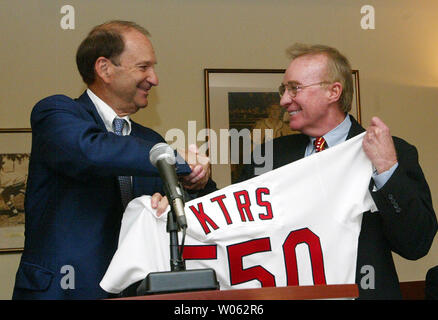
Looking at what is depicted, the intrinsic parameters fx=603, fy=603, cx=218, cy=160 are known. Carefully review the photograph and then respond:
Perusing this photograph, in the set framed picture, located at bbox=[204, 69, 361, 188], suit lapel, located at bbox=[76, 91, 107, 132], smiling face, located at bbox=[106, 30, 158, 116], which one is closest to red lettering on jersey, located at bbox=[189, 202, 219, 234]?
suit lapel, located at bbox=[76, 91, 107, 132]

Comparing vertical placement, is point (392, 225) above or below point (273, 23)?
below

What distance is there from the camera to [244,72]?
11.8ft

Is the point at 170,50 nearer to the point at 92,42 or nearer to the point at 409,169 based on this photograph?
the point at 92,42

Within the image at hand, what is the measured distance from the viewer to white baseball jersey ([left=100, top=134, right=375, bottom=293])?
1.84 m

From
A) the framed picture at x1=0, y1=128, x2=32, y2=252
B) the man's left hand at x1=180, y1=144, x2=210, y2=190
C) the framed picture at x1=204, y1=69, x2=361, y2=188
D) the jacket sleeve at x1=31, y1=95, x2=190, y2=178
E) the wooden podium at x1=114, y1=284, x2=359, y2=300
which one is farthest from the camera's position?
the framed picture at x1=204, y1=69, x2=361, y2=188

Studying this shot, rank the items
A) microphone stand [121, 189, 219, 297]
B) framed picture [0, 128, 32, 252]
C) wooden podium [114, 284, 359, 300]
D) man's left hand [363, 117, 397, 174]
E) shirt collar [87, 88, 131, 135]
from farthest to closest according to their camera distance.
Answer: framed picture [0, 128, 32, 252], shirt collar [87, 88, 131, 135], man's left hand [363, 117, 397, 174], microphone stand [121, 189, 219, 297], wooden podium [114, 284, 359, 300]

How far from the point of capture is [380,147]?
6.30 feet

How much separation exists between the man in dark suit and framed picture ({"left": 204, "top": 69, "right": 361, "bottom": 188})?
3.75 feet

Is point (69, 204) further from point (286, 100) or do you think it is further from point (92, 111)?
point (286, 100)

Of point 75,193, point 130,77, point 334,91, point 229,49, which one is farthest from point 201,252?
point 229,49

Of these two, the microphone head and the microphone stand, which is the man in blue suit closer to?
the microphone head

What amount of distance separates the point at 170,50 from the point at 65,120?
6.14 ft

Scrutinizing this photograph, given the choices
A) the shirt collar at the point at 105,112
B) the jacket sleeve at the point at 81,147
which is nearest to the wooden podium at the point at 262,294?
the jacket sleeve at the point at 81,147
